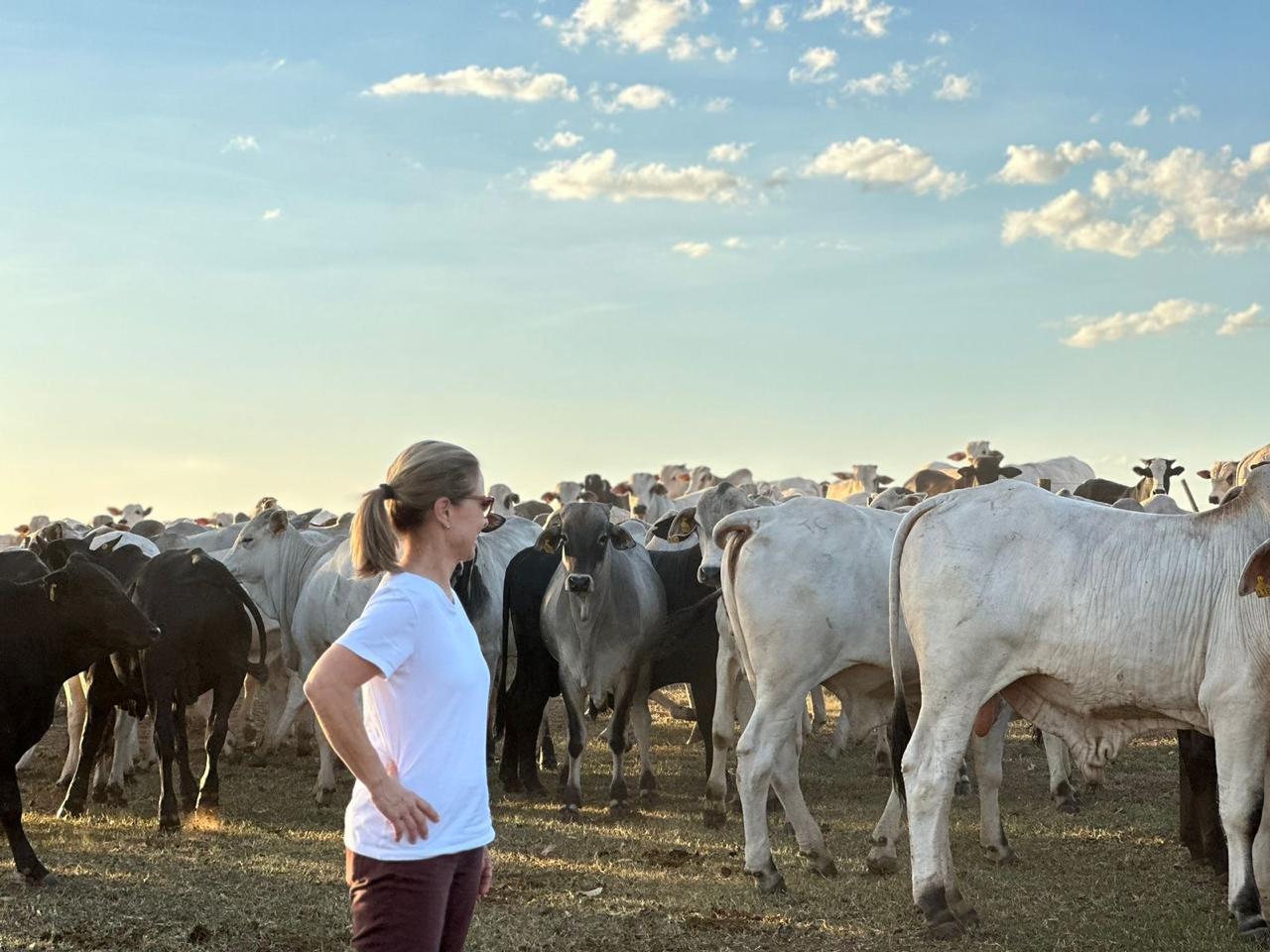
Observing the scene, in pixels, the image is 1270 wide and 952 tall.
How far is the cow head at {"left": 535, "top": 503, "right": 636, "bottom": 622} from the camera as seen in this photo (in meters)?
12.0

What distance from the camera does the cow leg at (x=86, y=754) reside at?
37.2ft

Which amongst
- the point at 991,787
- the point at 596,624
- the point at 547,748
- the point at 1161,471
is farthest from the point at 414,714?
the point at 1161,471

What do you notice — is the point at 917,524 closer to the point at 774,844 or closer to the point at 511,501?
the point at 774,844

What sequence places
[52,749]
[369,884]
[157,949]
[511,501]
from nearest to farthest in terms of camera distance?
[369,884] → [157,949] → [52,749] → [511,501]

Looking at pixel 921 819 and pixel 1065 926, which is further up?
pixel 921 819

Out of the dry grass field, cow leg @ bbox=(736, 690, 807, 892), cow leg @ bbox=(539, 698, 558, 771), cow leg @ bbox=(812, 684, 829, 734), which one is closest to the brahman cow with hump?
the dry grass field

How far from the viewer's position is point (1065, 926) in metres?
8.14

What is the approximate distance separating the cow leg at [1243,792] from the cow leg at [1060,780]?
3.78 metres

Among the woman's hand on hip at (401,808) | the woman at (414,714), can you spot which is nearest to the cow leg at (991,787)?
the woman at (414,714)

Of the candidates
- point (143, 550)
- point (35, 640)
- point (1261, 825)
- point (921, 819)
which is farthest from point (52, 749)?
point (1261, 825)

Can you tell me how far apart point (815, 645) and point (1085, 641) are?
6.37ft

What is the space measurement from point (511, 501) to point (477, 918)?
1839cm

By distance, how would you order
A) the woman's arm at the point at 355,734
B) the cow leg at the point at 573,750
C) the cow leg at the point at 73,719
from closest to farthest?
the woman's arm at the point at 355,734
the cow leg at the point at 573,750
the cow leg at the point at 73,719

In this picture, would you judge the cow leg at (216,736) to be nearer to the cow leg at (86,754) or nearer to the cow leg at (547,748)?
the cow leg at (86,754)
